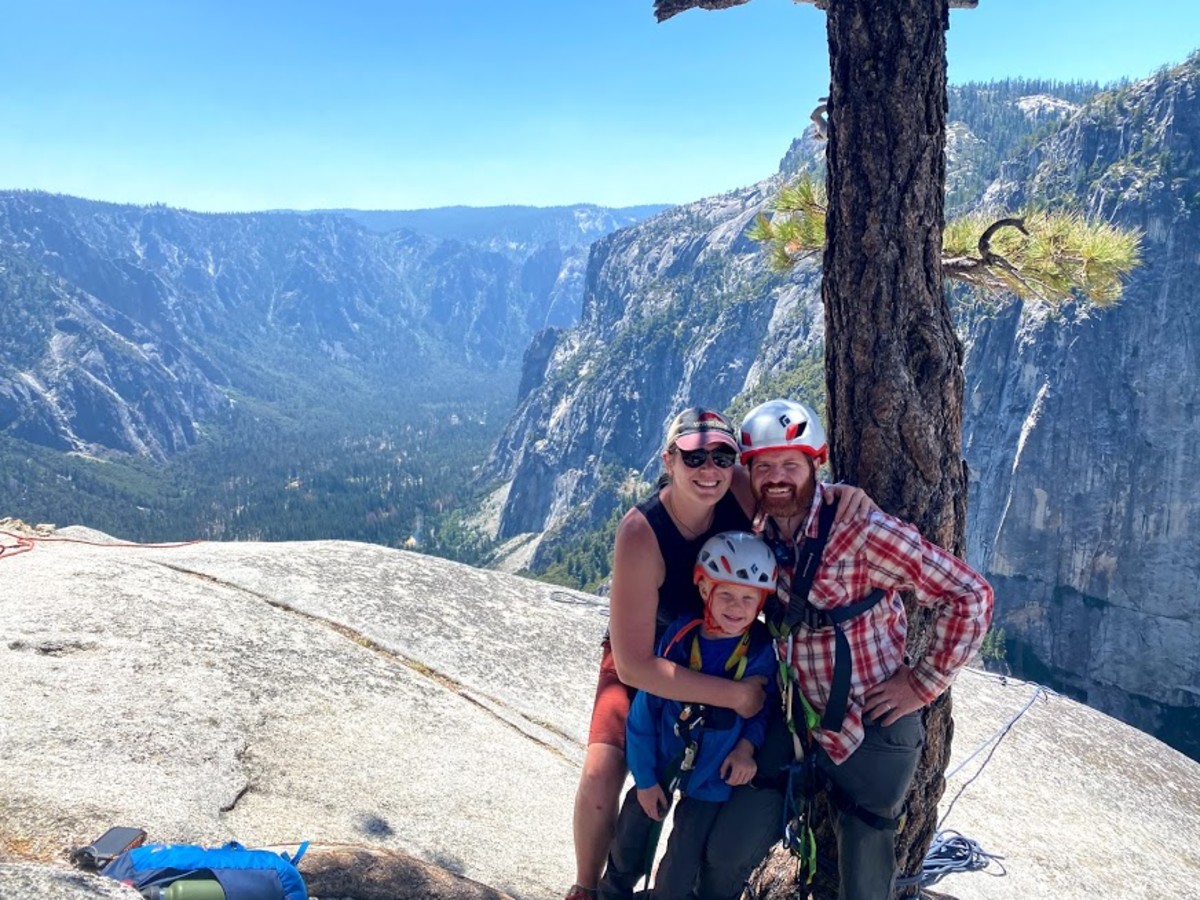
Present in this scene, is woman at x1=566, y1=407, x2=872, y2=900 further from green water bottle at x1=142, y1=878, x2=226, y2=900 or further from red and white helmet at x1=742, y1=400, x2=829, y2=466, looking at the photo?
green water bottle at x1=142, y1=878, x2=226, y2=900

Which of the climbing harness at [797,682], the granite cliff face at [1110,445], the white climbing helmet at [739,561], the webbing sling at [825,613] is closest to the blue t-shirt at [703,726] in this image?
the climbing harness at [797,682]

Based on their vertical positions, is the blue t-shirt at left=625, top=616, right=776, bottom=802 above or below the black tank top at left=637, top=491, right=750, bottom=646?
below

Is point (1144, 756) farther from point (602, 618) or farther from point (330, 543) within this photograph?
point (330, 543)

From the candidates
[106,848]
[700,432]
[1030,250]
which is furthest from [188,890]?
[1030,250]

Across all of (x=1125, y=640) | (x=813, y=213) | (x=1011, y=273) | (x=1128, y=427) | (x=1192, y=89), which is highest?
(x=1192, y=89)

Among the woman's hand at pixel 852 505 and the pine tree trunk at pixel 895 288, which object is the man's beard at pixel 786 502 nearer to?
the woman's hand at pixel 852 505

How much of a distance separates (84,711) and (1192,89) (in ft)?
467

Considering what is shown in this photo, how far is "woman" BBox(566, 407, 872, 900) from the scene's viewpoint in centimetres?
404

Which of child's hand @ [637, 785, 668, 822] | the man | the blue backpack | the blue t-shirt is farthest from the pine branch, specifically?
the blue backpack

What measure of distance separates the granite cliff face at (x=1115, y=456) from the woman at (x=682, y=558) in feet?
364

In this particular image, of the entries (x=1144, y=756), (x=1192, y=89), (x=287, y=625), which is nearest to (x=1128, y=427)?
(x=1192, y=89)

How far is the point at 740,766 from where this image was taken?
4039 millimetres

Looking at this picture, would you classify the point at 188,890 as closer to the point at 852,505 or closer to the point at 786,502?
the point at 786,502

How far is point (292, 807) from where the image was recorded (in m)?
5.42
